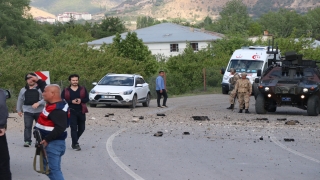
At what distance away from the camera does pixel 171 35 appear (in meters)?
108

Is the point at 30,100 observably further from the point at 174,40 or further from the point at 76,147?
the point at 174,40

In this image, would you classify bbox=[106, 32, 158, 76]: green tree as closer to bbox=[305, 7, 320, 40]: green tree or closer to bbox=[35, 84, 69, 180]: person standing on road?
bbox=[35, 84, 69, 180]: person standing on road

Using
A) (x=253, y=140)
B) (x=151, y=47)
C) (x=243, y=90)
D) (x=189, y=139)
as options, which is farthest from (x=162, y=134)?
(x=151, y=47)

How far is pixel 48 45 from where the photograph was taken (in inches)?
3157

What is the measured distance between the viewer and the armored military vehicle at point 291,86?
24.1m

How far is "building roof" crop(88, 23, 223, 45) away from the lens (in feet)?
335

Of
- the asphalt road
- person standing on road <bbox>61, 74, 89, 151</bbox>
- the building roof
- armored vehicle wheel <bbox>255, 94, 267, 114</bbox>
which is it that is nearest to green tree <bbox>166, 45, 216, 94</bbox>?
armored vehicle wheel <bbox>255, 94, 267, 114</bbox>

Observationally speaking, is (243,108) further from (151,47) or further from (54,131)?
(151,47)

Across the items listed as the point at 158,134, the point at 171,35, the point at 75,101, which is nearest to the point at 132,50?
the point at 158,134

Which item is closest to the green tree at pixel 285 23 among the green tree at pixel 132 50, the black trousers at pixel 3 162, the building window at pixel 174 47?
the building window at pixel 174 47

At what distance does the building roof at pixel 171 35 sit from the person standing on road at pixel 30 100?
275 ft

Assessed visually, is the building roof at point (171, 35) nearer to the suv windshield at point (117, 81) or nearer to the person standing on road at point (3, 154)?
the suv windshield at point (117, 81)

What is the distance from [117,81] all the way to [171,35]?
3099 inches

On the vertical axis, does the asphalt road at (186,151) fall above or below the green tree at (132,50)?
below
